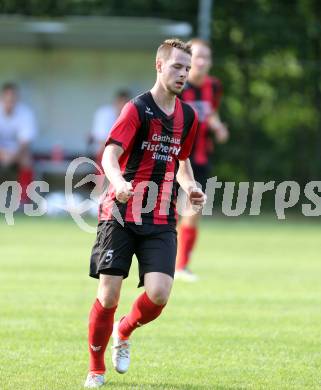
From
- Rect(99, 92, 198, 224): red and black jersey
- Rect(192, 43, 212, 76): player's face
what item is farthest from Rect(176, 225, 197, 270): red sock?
Rect(99, 92, 198, 224): red and black jersey

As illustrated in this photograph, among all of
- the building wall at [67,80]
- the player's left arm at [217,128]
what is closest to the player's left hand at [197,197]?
the player's left arm at [217,128]

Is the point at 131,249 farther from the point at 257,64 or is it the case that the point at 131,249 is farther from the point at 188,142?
the point at 257,64

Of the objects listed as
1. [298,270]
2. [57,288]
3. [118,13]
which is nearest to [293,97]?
[118,13]

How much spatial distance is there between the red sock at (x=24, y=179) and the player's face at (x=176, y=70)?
40.4 ft

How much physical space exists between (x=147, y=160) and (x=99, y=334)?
38.6 inches

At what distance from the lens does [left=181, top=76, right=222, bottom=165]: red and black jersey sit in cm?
1048

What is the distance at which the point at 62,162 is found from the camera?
60.8ft

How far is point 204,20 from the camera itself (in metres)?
18.8

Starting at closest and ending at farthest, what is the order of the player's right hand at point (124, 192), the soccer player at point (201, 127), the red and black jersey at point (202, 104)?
the player's right hand at point (124, 192) < the soccer player at point (201, 127) < the red and black jersey at point (202, 104)

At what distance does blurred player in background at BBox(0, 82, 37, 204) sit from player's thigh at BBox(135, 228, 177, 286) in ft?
40.0

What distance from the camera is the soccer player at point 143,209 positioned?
546cm

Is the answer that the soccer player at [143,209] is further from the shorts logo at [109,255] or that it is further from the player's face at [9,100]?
the player's face at [9,100]

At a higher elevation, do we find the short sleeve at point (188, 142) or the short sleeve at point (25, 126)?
the short sleeve at point (188, 142)

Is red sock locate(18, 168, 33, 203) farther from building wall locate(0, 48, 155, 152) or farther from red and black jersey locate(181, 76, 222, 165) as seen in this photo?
red and black jersey locate(181, 76, 222, 165)
